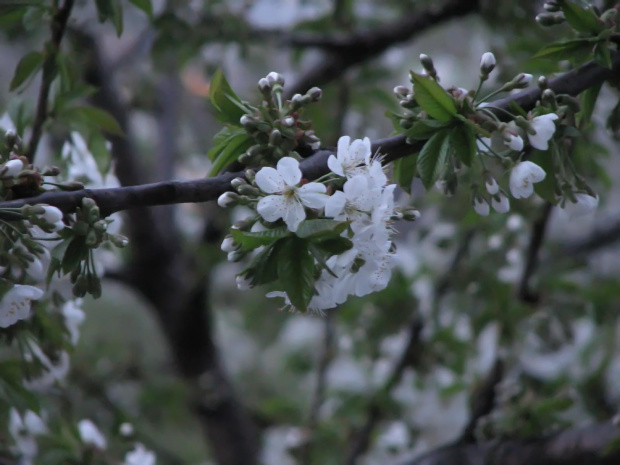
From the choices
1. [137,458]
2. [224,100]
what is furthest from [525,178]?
[137,458]

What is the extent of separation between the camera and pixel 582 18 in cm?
85

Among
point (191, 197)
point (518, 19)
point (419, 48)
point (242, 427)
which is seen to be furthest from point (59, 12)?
point (419, 48)

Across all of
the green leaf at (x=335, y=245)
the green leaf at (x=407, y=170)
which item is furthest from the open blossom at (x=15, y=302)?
the green leaf at (x=407, y=170)

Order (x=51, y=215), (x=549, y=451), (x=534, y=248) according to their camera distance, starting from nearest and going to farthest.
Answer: (x=51, y=215) < (x=549, y=451) < (x=534, y=248)

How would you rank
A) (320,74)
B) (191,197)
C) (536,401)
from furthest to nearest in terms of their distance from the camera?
(320,74)
(536,401)
(191,197)

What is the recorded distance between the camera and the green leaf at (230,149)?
83 cm

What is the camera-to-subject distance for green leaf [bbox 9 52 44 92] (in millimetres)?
1051

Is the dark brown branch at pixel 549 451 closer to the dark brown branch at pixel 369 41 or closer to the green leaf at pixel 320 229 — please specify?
the green leaf at pixel 320 229

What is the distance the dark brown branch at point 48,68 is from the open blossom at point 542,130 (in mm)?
670

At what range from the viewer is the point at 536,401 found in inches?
59.6

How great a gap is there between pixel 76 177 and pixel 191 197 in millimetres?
471

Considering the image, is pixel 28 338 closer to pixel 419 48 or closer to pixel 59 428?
pixel 59 428

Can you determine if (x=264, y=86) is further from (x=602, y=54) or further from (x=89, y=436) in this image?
(x=89, y=436)

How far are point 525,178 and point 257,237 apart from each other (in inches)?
12.7
